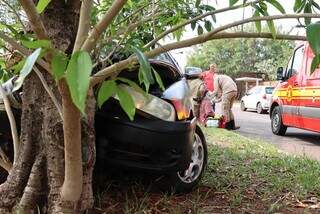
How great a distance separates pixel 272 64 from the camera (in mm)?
54312

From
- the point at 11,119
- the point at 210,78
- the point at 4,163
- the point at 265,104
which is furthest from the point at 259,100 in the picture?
the point at 11,119

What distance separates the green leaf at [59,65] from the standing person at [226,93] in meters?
10.6

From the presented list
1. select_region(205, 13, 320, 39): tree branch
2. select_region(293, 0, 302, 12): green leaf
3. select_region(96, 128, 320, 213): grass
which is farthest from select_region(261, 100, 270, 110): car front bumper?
select_region(205, 13, 320, 39): tree branch

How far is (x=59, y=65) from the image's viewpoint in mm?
1243

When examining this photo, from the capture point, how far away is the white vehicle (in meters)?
22.6

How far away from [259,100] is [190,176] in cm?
1996

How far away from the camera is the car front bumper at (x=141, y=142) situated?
3.29m

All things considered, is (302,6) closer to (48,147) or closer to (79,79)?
(79,79)

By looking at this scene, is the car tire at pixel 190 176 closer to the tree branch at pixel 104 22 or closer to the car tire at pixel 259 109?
the tree branch at pixel 104 22

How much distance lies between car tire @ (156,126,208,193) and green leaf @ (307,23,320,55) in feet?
8.74

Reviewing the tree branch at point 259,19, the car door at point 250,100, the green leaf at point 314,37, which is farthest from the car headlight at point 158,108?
the car door at point 250,100

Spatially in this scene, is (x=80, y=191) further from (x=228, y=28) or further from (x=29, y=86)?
(x=228, y=28)

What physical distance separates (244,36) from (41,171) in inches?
63.4

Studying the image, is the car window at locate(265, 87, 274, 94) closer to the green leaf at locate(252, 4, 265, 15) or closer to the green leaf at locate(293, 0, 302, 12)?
the green leaf at locate(252, 4, 265, 15)
